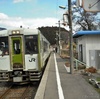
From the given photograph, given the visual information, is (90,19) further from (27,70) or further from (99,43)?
(27,70)

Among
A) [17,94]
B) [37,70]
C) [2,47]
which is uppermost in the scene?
[2,47]

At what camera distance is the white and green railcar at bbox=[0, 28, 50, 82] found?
1360cm

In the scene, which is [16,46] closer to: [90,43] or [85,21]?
[90,43]

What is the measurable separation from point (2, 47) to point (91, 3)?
10.8 m

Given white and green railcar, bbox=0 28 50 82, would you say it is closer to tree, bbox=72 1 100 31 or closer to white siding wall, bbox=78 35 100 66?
white siding wall, bbox=78 35 100 66

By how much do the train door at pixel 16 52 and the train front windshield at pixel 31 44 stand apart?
32 cm

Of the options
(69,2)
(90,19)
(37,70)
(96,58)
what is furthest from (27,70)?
(90,19)

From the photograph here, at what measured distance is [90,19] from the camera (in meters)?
59.9

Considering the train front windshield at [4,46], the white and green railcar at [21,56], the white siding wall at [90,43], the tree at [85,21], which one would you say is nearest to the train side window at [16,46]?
the white and green railcar at [21,56]

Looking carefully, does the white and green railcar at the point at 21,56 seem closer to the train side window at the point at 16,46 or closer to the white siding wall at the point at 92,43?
the train side window at the point at 16,46

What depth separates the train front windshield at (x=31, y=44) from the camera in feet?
44.9

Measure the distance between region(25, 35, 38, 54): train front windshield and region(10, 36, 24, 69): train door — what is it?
321 millimetres

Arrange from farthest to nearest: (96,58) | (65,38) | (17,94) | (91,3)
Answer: (65,38) < (96,58) < (17,94) < (91,3)

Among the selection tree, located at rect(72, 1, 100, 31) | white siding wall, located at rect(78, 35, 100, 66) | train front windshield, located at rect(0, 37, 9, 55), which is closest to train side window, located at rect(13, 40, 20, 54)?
train front windshield, located at rect(0, 37, 9, 55)
